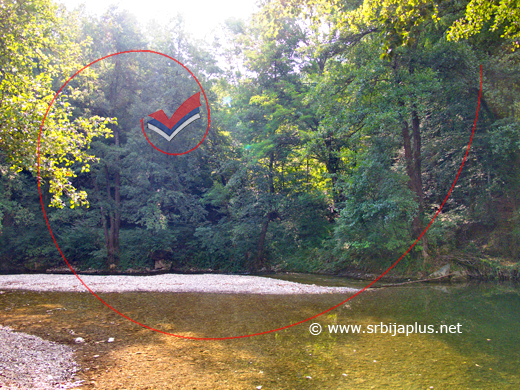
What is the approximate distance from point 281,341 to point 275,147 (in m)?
16.1

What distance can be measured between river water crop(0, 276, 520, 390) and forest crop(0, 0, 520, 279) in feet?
10.1

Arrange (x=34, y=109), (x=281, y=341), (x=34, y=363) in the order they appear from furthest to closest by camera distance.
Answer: (x=34, y=109), (x=281, y=341), (x=34, y=363)

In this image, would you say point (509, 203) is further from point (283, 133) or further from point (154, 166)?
point (154, 166)

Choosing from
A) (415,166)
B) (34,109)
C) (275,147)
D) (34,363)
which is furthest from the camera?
(275,147)

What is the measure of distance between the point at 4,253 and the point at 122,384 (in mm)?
22329

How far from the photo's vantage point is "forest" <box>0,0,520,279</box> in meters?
9.39

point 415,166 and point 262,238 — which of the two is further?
point 262,238

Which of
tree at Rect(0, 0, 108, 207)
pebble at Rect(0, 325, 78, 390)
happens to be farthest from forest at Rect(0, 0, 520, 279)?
pebble at Rect(0, 325, 78, 390)

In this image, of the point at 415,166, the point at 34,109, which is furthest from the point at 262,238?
the point at 34,109

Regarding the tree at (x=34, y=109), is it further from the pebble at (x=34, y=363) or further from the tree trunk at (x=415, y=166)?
the tree trunk at (x=415, y=166)

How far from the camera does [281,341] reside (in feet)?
20.0

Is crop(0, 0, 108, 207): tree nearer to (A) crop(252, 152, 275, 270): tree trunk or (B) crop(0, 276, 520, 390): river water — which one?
(B) crop(0, 276, 520, 390): river water

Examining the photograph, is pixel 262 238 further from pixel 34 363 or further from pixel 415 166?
pixel 34 363

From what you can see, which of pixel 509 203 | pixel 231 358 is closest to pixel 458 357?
pixel 231 358
